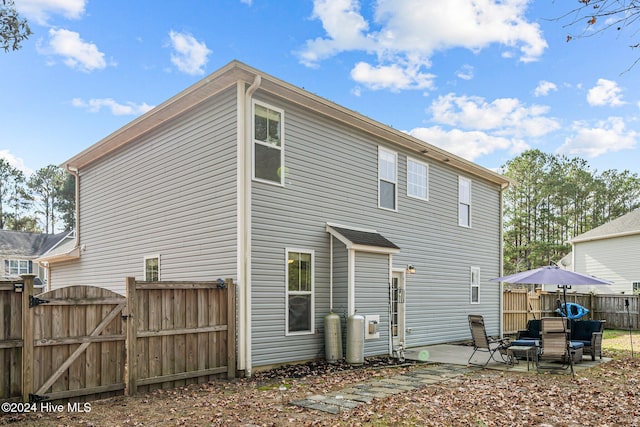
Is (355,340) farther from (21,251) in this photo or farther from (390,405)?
(21,251)

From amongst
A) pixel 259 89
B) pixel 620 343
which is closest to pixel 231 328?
pixel 259 89

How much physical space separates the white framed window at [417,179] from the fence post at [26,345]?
940 centimetres

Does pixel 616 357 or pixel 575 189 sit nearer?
pixel 616 357

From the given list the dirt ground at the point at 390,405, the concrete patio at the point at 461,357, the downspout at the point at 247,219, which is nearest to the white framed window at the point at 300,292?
the downspout at the point at 247,219

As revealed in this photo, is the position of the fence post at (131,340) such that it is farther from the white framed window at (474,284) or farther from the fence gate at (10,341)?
the white framed window at (474,284)

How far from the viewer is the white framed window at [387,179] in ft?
40.5

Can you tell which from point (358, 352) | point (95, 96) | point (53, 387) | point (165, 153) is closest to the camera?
point (53, 387)

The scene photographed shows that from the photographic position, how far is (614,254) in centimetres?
2389

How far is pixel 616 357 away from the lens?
37.2 feet

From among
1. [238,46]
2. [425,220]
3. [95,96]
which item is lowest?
[425,220]

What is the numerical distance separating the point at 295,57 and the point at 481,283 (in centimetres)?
964

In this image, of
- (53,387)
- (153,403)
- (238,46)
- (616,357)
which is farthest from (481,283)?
(53,387)

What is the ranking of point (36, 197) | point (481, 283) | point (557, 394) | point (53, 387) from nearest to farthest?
point (53, 387)
point (557, 394)
point (481, 283)
point (36, 197)

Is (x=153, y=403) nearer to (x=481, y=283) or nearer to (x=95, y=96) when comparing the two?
(x=481, y=283)
